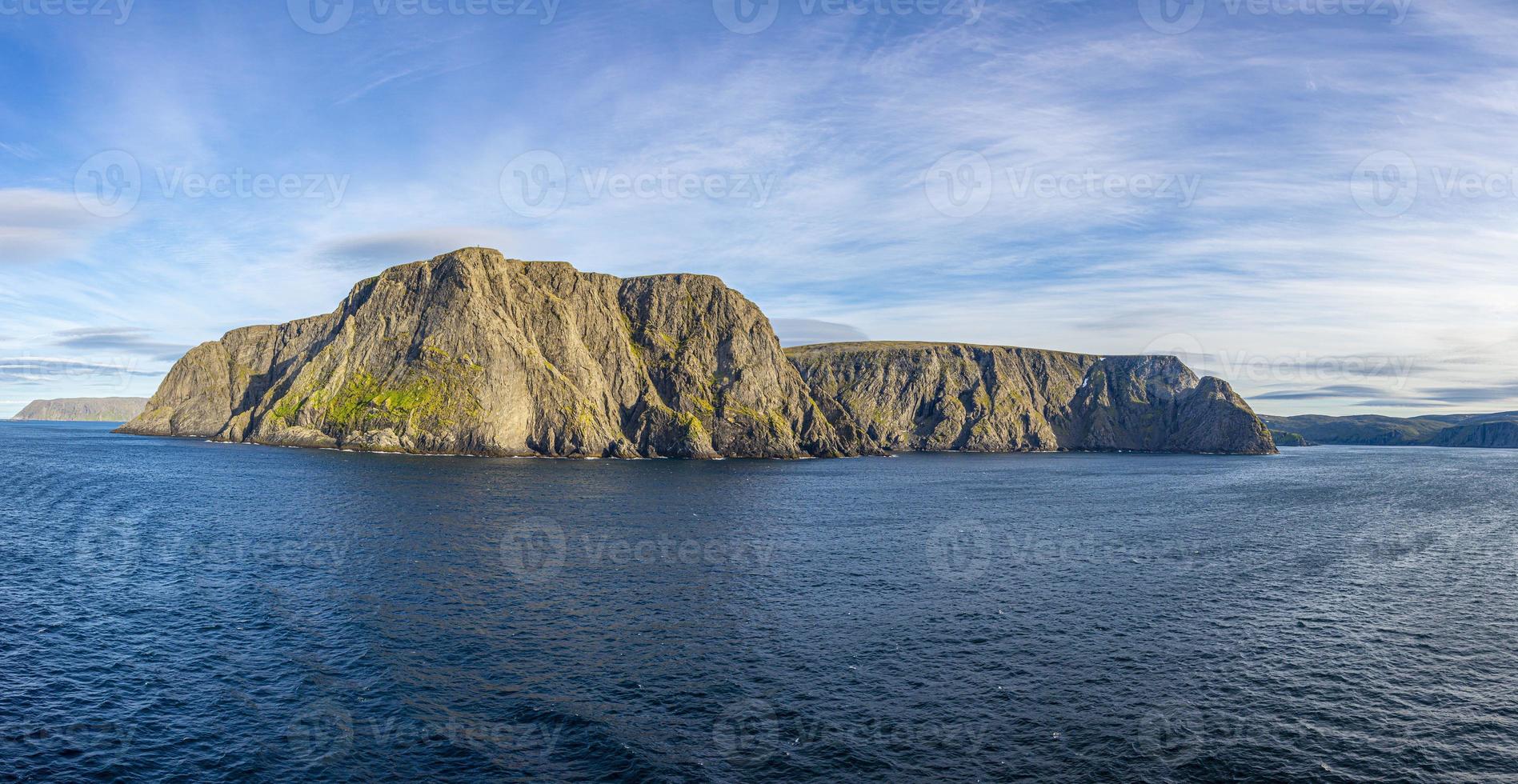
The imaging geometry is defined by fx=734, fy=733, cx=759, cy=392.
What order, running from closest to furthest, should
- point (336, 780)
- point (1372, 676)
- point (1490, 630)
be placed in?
point (336, 780)
point (1372, 676)
point (1490, 630)

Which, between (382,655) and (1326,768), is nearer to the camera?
(1326,768)

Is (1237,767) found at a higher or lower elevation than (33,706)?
lower

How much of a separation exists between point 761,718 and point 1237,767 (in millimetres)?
19724

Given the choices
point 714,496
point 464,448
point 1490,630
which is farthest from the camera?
point 464,448

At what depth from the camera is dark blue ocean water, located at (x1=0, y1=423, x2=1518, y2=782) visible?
30.3 meters

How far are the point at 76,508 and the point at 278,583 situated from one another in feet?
185

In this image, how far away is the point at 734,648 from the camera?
4306cm

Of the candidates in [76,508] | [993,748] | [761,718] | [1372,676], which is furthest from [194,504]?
[1372,676]

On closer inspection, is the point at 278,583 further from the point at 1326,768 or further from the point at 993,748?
the point at 1326,768

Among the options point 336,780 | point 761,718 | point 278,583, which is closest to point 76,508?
point 278,583

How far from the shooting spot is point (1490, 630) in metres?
48.5

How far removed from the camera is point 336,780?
90.3 ft

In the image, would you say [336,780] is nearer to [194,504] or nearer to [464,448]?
[194,504]

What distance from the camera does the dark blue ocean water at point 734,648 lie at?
99.5ft
